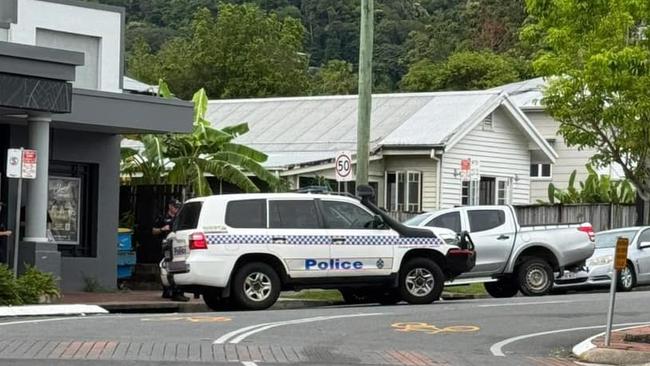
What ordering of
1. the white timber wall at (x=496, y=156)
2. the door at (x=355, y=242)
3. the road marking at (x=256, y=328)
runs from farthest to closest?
1. the white timber wall at (x=496, y=156)
2. the door at (x=355, y=242)
3. the road marking at (x=256, y=328)

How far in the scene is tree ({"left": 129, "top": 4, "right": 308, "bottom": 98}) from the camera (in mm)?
61156

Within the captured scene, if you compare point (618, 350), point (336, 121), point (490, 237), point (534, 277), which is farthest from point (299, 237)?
point (336, 121)

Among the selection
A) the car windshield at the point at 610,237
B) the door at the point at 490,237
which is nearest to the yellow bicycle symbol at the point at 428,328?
the door at the point at 490,237

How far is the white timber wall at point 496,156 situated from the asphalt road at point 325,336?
52.7ft

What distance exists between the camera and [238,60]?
61812 millimetres

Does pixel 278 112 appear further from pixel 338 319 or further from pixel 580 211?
pixel 338 319

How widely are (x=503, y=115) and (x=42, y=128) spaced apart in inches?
792

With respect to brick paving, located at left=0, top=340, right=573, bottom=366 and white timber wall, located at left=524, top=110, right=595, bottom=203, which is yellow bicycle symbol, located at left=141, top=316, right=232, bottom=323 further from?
white timber wall, located at left=524, top=110, right=595, bottom=203

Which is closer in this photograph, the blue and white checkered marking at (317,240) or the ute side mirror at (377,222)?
the blue and white checkered marking at (317,240)

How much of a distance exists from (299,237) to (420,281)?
7.70 feet

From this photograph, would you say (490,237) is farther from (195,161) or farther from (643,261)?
(195,161)

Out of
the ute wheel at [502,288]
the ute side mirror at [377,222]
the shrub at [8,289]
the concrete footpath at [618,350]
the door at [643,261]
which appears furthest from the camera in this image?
the door at [643,261]

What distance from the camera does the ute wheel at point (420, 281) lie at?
22.2m

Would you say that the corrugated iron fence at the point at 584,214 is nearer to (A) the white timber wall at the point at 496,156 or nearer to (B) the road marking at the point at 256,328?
(A) the white timber wall at the point at 496,156
